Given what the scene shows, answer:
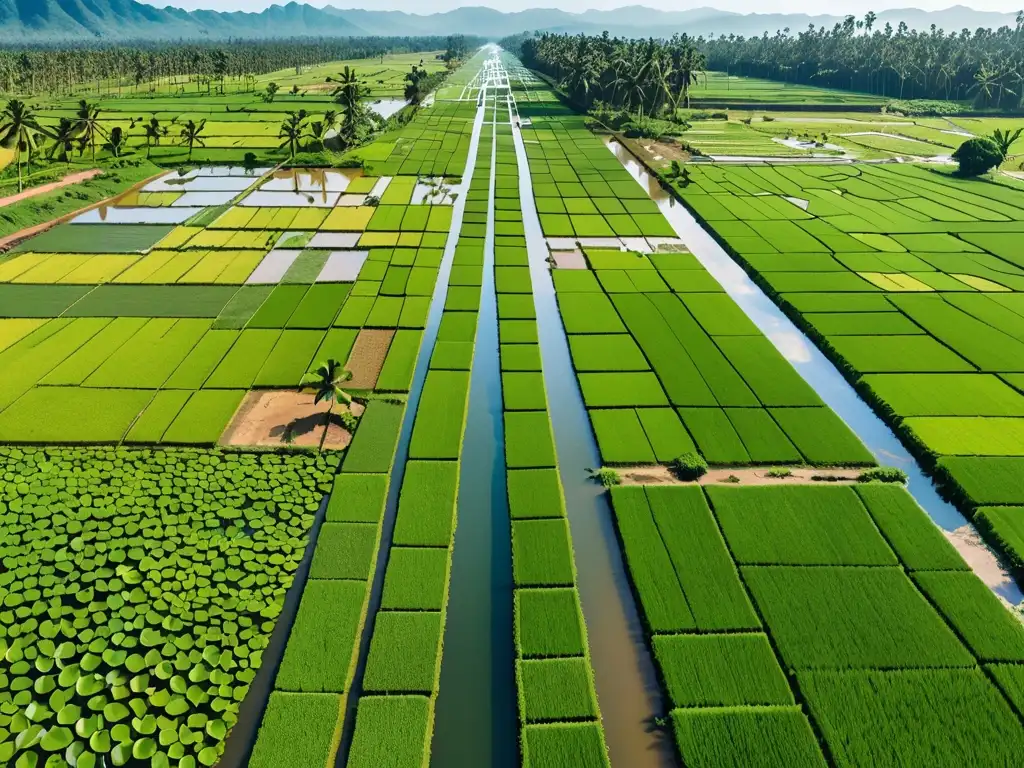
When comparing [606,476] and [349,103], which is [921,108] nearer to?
[349,103]

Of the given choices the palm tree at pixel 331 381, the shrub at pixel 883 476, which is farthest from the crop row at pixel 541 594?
the shrub at pixel 883 476

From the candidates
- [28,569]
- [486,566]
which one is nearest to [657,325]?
[486,566]

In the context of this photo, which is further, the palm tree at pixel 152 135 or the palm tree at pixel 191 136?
the palm tree at pixel 152 135

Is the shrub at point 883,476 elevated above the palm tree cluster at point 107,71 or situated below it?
below

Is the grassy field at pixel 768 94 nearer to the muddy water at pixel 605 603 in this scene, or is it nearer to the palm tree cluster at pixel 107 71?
the palm tree cluster at pixel 107 71

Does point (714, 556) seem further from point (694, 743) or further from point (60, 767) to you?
point (60, 767)

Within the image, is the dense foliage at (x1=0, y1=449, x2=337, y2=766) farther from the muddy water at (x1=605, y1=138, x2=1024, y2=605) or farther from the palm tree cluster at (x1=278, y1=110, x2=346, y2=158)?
the palm tree cluster at (x1=278, y1=110, x2=346, y2=158)
